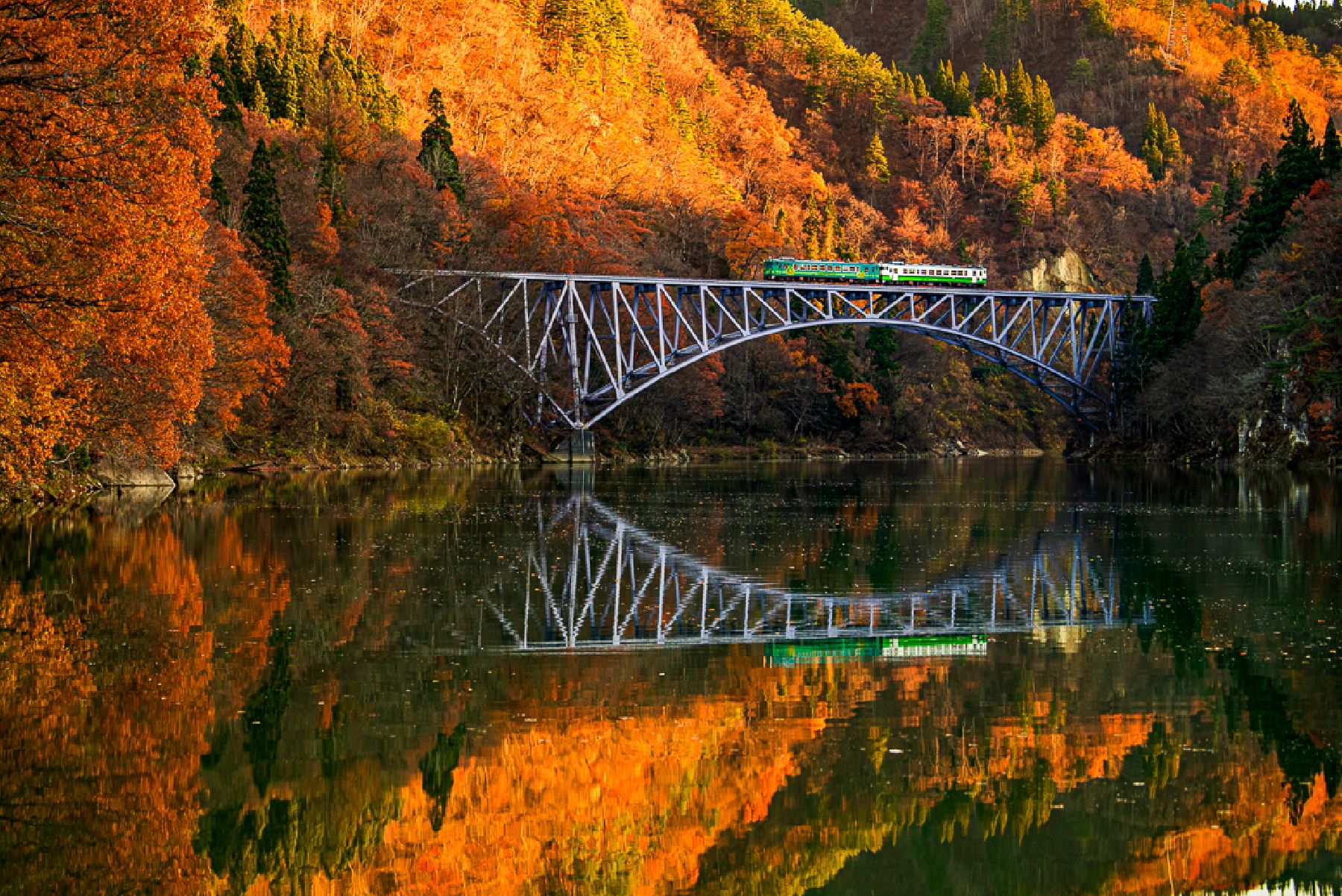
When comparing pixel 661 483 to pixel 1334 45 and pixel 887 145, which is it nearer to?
pixel 887 145

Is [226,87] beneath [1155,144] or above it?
beneath

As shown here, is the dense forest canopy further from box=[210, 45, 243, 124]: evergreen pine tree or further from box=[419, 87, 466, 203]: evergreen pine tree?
box=[210, 45, 243, 124]: evergreen pine tree

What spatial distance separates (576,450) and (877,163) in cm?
7823

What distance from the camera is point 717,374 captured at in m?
86.7

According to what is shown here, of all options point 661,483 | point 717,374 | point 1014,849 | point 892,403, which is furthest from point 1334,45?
point 1014,849

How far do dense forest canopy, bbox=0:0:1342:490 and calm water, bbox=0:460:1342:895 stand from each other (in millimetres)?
6331

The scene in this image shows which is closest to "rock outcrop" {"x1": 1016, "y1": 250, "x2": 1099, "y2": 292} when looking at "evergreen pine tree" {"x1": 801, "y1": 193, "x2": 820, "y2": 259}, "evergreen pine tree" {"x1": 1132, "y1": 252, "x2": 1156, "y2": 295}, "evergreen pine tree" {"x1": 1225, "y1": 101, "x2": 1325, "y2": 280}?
"evergreen pine tree" {"x1": 801, "y1": 193, "x2": 820, "y2": 259}

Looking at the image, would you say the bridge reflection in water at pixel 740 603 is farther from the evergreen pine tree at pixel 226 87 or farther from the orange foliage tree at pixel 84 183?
the evergreen pine tree at pixel 226 87

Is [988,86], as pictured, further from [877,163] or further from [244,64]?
[244,64]

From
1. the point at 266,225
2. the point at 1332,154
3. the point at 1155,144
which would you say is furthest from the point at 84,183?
the point at 1155,144

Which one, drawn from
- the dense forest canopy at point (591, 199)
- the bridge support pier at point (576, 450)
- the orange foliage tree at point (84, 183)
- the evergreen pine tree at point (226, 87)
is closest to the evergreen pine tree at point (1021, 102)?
the dense forest canopy at point (591, 199)

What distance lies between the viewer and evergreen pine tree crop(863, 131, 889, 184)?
14388cm

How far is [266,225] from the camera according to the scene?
54562 millimetres

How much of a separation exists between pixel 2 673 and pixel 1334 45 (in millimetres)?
206134
